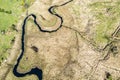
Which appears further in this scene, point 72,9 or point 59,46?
point 72,9

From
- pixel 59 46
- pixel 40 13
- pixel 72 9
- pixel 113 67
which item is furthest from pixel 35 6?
pixel 113 67

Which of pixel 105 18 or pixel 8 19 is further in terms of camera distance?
pixel 8 19

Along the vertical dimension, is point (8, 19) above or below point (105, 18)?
below

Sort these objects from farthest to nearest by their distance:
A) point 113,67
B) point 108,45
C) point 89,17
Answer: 1. point 89,17
2. point 108,45
3. point 113,67

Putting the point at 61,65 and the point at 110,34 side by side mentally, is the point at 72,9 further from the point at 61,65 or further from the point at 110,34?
the point at 61,65
